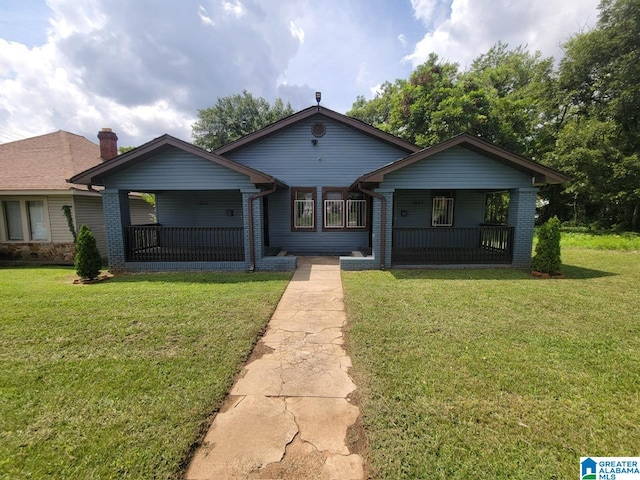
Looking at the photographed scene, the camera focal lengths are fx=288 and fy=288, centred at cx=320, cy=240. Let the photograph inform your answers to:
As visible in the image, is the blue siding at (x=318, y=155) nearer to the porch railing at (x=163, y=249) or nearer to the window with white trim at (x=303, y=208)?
the window with white trim at (x=303, y=208)

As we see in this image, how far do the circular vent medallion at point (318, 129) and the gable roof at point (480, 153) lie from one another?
3.66 m

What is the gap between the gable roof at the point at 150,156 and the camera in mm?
8047

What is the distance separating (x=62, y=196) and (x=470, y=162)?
548 inches

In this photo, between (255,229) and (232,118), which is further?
(232,118)

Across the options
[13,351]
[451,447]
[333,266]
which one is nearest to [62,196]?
[13,351]

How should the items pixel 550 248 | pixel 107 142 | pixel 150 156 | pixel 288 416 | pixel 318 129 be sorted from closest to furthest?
1. pixel 288 416
2. pixel 550 248
3. pixel 150 156
4. pixel 318 129
5. pixel 107 142

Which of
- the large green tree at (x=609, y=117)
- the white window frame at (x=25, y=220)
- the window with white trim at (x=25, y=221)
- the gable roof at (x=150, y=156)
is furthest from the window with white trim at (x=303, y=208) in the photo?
the large green tree at (x=609, y=117)

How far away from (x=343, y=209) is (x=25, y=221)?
11.8m

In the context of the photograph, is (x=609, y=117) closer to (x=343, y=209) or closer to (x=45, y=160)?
(x=343, y=209)

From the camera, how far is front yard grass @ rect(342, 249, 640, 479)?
224 cm

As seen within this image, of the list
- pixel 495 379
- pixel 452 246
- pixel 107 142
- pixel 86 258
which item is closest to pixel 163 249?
pixel 86 258

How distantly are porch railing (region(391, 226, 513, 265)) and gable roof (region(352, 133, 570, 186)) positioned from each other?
5.95 ft

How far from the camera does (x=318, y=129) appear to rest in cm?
1106

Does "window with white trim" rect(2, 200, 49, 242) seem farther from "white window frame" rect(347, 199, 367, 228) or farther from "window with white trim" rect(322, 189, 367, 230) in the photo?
"white window frame" rect(347, 199, 367, 228)
